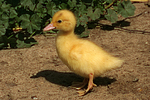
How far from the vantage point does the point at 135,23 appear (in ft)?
20.7

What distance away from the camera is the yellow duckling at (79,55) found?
12.0 feet

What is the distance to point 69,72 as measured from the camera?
177 inches

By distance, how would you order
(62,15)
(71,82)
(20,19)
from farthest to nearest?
(20,19)
(71,82)
(62,15)

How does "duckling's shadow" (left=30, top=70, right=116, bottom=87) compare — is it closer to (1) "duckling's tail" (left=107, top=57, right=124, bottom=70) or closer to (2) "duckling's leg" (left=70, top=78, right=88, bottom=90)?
(2) "duckling's leg" (left=70, top=78, right=88, bottom=90)

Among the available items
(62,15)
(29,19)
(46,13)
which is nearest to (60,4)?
(46,13)

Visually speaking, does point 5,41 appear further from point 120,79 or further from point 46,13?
point 120,79

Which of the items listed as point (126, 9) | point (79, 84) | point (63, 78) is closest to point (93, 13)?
point (126, 9)

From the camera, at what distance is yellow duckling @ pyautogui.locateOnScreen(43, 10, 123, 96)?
3.67 metres

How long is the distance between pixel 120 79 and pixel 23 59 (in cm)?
195

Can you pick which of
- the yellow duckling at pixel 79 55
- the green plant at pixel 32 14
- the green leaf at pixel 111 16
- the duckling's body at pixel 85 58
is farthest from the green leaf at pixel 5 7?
the green leaf at pixel 111 16

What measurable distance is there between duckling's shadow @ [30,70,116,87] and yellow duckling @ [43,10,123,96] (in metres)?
0.28

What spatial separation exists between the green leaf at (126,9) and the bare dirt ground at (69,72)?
0.35 m

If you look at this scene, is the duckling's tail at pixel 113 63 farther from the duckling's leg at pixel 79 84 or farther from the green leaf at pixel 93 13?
the green leaf at pixel 93 13

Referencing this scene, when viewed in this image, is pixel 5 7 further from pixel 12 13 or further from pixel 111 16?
pixel 111 16
